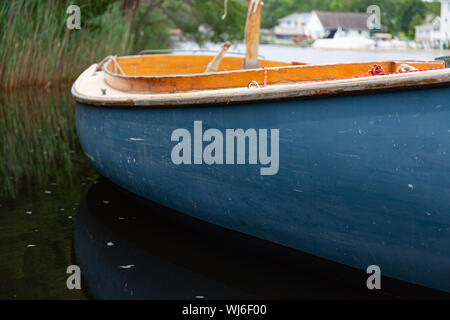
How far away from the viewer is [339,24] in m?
66.6

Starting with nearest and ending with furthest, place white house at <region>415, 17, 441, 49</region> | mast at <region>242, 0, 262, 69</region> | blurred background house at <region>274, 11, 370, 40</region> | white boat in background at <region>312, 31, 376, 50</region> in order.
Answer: mast at <region>242, 0, 262, 69</region>
white boat in background at <region>312, 31, 376, 50</region>
white house at <region>415, 17, 441, 49</region>
blurred background house at <region>274, 11, 370, 40</region>

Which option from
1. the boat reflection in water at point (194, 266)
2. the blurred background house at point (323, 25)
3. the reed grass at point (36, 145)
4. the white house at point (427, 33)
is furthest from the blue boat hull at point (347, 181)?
the blurred background house at point (323, 25)

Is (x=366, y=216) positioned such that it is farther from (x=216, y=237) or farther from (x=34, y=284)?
(x=34, y=284)

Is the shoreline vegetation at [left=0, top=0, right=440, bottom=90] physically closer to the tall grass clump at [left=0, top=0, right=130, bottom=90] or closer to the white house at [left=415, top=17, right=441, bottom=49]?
the tall grass clump at [left=0, top=0, right=130, bottom=90]

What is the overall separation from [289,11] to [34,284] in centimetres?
9677

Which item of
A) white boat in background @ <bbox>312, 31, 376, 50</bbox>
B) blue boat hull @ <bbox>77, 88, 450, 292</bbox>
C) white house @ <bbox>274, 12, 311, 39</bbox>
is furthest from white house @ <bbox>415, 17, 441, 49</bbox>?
white house @ <bbox>274, 12, 311, 39</bbox>

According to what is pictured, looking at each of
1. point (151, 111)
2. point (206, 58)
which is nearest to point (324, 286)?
point (151, 111)

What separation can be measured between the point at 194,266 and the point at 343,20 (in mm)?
66874

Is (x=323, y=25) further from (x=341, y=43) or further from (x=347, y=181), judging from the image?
(x=347, y=181)

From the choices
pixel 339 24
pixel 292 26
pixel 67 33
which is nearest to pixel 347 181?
pixel 67 33

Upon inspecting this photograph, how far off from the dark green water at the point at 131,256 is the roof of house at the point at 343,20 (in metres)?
57.7

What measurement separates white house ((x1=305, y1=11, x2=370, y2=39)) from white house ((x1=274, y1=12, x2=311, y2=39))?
33.6 feet

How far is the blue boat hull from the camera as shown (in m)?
3.00

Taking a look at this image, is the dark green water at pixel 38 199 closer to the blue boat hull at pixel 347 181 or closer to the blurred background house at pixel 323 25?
the blue boat hull at pixel 347 181
